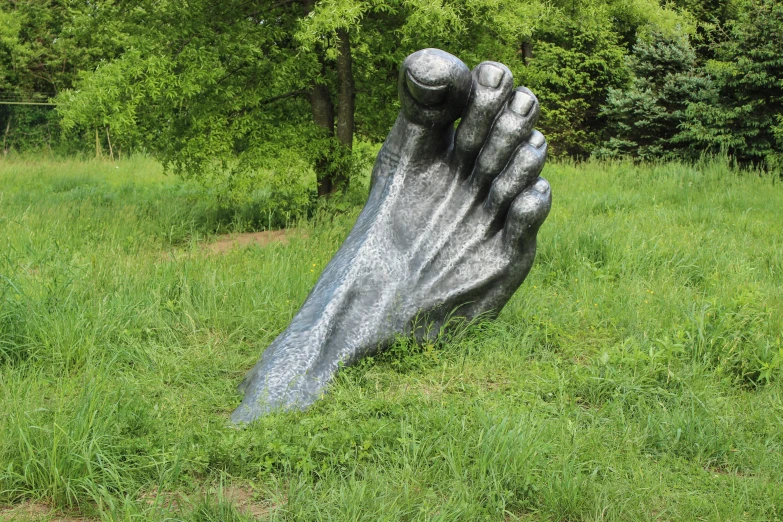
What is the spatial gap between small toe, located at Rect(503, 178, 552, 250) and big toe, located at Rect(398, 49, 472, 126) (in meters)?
0.54

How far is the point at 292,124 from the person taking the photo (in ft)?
23.0

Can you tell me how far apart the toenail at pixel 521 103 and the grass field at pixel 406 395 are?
1.09 m

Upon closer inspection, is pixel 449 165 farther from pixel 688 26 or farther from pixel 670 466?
pixel 688 26

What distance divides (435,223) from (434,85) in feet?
2.24

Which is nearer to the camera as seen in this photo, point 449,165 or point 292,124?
point 449,165

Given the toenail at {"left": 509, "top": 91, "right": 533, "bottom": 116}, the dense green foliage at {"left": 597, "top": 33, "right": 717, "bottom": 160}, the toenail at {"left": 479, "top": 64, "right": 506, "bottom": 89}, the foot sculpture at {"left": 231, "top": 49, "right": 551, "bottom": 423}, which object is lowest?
the dense green foliage at {"left": 597, "top": 33, "right": 717, "bottom": 160}

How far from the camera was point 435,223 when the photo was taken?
3.81m

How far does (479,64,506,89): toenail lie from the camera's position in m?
3.59

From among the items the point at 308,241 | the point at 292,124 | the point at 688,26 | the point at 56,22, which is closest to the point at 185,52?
the point at 292,124

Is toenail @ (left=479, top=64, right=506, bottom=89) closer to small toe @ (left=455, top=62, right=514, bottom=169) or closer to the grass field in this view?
small toe @ (left=455, top=62, right=514, bottom=169)

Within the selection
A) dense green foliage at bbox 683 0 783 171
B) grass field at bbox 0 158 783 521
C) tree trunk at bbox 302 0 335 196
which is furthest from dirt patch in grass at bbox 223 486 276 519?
dense green foliage at bbox 683 0 783 171

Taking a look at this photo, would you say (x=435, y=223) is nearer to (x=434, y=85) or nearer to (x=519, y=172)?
(x=519, y=172)

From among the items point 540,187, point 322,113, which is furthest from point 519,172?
point 322,113

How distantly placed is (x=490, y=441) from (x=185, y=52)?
4.97m
